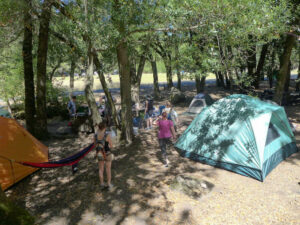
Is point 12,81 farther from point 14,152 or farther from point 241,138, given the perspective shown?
point 241,138

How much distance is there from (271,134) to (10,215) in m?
6.32

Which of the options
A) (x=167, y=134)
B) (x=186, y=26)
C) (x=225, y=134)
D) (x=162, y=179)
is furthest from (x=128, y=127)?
(x=186, y=26)

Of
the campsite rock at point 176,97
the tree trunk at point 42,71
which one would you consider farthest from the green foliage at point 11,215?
the campsite rock at point 176,97

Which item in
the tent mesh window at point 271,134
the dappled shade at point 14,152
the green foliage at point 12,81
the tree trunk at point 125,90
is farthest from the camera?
the green foliage at point 12,81

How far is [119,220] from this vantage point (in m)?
4.36

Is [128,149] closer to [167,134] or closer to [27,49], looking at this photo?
[167,134]

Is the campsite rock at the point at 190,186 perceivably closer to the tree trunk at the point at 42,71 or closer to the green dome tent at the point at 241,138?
the green dome tent at the point at 241,138

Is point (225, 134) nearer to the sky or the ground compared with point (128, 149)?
nearer to the sky

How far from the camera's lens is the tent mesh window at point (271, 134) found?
20.3 feet

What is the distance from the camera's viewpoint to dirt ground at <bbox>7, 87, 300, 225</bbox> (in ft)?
14.5

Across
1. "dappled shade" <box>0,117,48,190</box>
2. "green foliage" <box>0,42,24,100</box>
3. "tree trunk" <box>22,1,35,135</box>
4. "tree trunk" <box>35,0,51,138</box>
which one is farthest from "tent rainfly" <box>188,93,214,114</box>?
"green foliage" <box>0,42,24,100</box>

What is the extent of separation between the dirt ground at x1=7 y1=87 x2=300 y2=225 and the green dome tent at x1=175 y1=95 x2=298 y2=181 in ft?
0.83

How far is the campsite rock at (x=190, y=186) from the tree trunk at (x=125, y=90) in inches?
124

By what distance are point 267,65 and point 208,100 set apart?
537 inches
